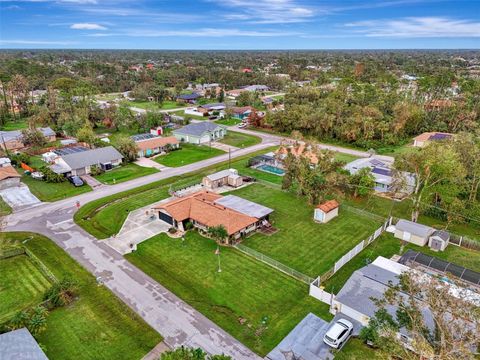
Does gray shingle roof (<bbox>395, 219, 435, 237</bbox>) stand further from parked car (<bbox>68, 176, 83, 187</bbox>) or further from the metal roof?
parked car (<bbox>68, 176, 83, 187</bbox>)

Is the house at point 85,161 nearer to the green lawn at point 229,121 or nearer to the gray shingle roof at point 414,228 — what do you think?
the green lawn at point 229,121

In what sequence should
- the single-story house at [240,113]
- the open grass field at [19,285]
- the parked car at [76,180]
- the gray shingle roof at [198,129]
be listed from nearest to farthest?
the open grass field at [19,285], the parked car at [76,180], the gray shingle roof at [198,129], the single-story house at [240,113]

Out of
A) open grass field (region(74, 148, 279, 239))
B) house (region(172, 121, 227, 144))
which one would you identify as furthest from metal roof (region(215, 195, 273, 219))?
house (region(172, 121, 227, 144))

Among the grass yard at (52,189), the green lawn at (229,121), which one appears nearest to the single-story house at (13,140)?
the grass yard at (52,189)

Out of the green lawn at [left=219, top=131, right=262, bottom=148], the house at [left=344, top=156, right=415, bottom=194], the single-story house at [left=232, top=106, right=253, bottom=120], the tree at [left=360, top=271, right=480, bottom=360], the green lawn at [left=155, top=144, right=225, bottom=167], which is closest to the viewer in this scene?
the tree at [left=360, top=271, right=480, bottom=360]

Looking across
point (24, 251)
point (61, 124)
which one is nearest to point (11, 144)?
point (61, 124)

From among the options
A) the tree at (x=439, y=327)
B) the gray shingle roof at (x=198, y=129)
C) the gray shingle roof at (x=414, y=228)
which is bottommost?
the gray shingle roof at (x=414, y=228)

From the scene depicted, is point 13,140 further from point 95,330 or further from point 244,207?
point 95,330
